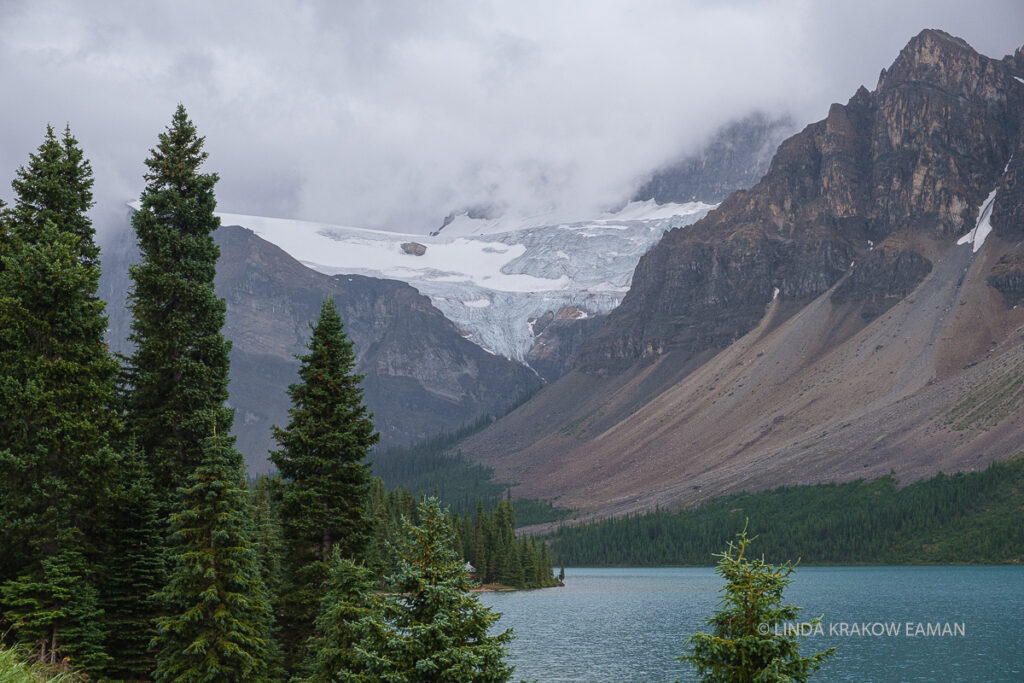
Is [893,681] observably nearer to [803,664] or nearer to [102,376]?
[803,664]

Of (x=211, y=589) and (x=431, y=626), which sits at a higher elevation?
(x=211, y=589)

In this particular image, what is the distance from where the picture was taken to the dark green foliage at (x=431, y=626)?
25.8 meters

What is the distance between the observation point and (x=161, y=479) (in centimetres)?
4431

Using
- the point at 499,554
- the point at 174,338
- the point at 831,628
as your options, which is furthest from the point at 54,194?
the point at 499,554

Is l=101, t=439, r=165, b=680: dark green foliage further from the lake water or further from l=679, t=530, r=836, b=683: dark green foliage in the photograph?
the lake water

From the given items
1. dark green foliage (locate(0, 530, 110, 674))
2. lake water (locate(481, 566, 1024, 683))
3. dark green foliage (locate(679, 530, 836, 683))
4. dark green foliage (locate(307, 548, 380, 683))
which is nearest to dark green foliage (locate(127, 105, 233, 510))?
dark green foliage (locate(0, 530, 110, 674))

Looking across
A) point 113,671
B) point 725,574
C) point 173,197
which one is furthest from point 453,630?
point 173,197

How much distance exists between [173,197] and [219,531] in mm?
19106

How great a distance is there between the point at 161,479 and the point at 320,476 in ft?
27.3

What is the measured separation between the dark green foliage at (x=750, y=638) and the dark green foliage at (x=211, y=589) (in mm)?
18158

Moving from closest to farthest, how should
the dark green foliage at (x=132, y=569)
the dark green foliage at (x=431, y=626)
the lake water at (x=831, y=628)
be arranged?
the dark green foliage at (x=431, y=626) < the dark green foliage at (x=132, y=569) < the lake water at (x=831, y=628)

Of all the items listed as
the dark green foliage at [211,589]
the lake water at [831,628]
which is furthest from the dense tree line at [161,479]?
the lake water at [831,628]

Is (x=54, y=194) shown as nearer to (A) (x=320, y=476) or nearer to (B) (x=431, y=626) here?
(A) (x=320, y=476)

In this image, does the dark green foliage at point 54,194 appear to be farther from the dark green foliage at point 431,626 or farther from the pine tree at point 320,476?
the dark green foliage at point 431,626
